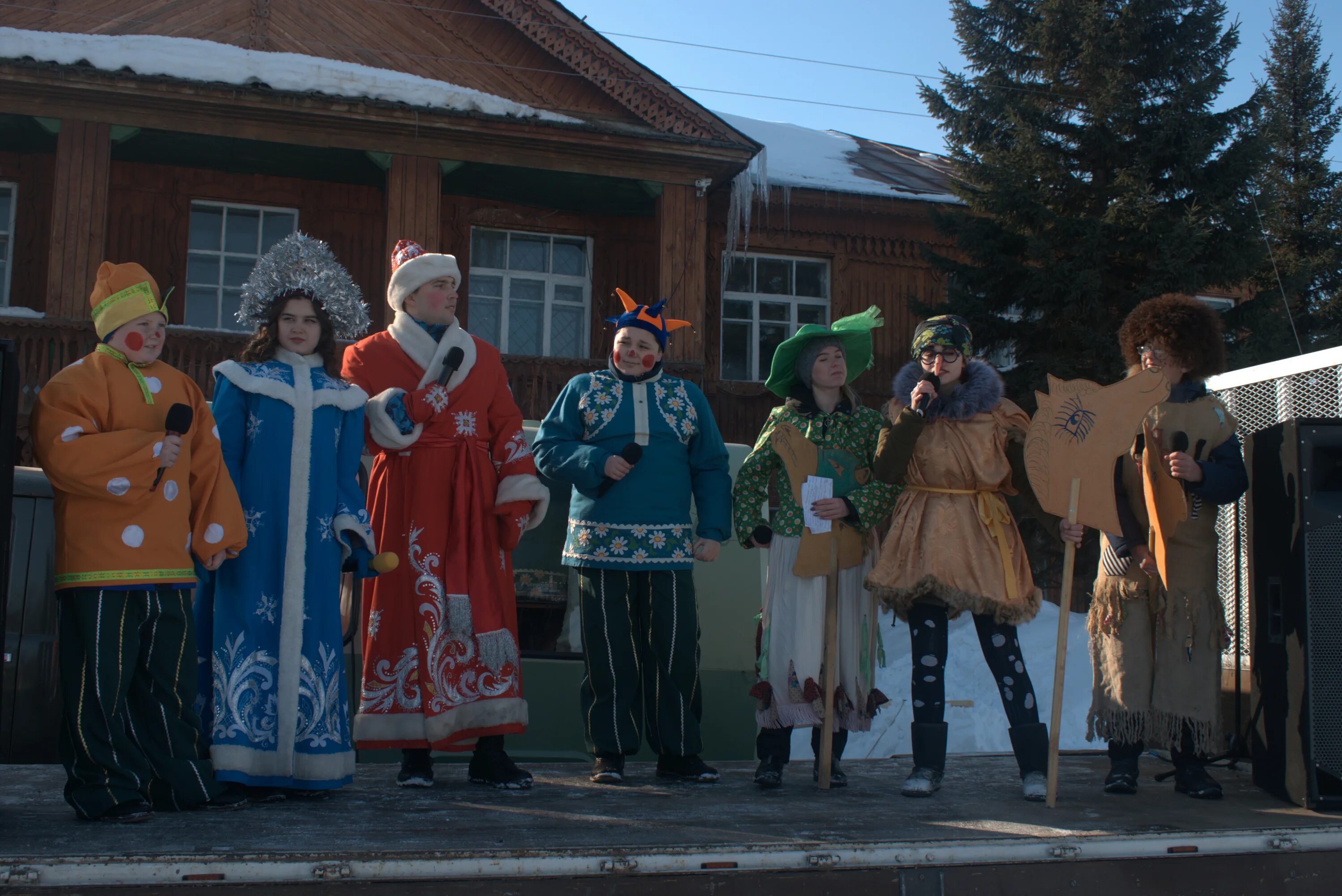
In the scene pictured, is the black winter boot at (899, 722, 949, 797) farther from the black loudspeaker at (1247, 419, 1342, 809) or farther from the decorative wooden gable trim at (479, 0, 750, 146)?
the decorative wooden gable trim at (479, 0, 750, 146)

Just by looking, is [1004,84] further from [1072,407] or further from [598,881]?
[598,881]

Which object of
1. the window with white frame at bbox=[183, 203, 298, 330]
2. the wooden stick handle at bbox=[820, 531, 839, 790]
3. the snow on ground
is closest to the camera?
A: the wooden stick handle at bbox=[820, 531, 839, 790]

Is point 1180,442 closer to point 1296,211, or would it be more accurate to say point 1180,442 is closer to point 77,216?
point 77,216

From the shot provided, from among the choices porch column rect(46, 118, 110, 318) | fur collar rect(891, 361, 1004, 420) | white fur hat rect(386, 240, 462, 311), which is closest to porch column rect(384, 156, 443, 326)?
porch column rect(46, 118, 110, 318)

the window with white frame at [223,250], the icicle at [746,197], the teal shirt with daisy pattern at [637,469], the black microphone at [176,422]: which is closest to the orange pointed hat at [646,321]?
the teal shirt with daisy pattern at [637,469]

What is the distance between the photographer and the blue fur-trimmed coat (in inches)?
133

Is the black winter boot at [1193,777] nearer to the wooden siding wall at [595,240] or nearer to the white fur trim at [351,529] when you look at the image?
the white fur trim at [351,529]

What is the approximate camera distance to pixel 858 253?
1470 cm

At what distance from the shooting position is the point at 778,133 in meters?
16.7

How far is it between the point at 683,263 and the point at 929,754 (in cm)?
906

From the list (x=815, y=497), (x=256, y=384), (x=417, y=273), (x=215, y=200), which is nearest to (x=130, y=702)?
(x=256, y=384)

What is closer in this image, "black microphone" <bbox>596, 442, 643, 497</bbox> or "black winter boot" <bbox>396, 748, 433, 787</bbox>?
"black winter boot" <bbox>396, 748, 433, 787</bbox>

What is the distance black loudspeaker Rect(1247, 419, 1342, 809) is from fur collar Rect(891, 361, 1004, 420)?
89cm

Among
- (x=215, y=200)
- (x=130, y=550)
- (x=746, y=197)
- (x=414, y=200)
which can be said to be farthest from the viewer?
(x=746, y=197)
